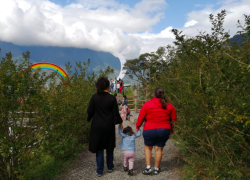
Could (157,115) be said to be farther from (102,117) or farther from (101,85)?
(101,85)

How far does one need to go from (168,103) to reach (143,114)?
1.72ft

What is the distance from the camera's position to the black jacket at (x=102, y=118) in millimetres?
4598

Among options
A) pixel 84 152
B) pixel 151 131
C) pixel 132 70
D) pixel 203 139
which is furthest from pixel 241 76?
pixel 132 70

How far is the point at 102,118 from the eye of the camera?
15.1 ft

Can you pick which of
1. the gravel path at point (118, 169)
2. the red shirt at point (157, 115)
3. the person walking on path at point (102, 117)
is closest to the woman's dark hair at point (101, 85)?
the person walking on path at point (102, 117)

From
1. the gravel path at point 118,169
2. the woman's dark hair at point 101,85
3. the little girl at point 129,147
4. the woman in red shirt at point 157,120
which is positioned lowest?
the gravel path at point 118,169

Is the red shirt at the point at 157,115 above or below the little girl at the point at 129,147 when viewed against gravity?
above

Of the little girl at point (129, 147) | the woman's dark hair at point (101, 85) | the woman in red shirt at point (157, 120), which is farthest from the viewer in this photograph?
the little girl at point (129, 147)

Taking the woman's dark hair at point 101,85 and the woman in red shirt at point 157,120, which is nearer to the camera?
the woman in red shirt at point 157,120

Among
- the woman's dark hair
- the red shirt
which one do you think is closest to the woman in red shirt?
the red shirt

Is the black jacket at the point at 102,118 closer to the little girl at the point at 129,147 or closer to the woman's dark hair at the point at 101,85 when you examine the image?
the woman's dark hair at the point at 101,85

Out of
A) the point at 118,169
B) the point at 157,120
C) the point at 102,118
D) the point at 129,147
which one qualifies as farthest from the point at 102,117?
the point at 118,169

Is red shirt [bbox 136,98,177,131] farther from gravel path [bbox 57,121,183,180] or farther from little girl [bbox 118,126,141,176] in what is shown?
A: gravel path [bbox 57,121,183,180]

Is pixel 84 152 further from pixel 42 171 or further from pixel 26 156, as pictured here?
pixel 26 156
